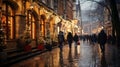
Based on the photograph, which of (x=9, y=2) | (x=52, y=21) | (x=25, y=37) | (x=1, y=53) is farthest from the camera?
(x=52, y=21)

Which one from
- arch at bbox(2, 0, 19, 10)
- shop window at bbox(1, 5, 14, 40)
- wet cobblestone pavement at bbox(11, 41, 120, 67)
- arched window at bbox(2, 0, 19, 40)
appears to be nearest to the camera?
wet cobblestone pavement at bbox(11, 41, 120, 67)

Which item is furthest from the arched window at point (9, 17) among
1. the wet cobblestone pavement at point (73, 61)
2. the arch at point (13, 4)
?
the wet cobblestone pavement at point (73, 61)

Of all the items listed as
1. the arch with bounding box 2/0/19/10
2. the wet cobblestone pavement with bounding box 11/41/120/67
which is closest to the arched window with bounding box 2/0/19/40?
the arch with bounding box 2/0/19/10

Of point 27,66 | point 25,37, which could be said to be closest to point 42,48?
point 25,37

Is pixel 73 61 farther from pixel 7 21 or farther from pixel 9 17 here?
pixel 9 17

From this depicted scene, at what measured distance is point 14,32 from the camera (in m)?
30.8

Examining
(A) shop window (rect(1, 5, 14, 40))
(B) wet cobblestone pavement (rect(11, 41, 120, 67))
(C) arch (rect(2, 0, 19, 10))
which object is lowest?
(B) wet cobblestone pavement (rect(11, 41, 120, 67))

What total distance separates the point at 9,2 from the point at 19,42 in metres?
3.68

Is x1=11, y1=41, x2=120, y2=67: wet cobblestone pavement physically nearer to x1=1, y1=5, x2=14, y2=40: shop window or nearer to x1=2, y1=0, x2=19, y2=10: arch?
x1=1, y1=5, x2=14, y2=40: shop window

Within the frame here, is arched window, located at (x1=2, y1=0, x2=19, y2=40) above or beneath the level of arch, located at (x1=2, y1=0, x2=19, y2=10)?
beneath

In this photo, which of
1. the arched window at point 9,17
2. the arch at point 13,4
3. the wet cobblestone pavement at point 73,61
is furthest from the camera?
the arch at point 13,4

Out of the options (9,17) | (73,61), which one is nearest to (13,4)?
(9,17)

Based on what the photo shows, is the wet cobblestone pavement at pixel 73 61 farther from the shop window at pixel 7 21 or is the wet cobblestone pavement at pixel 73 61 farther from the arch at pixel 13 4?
the arch at pixel 13 4

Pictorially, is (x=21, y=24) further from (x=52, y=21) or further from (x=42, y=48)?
(x=52, y=21)
